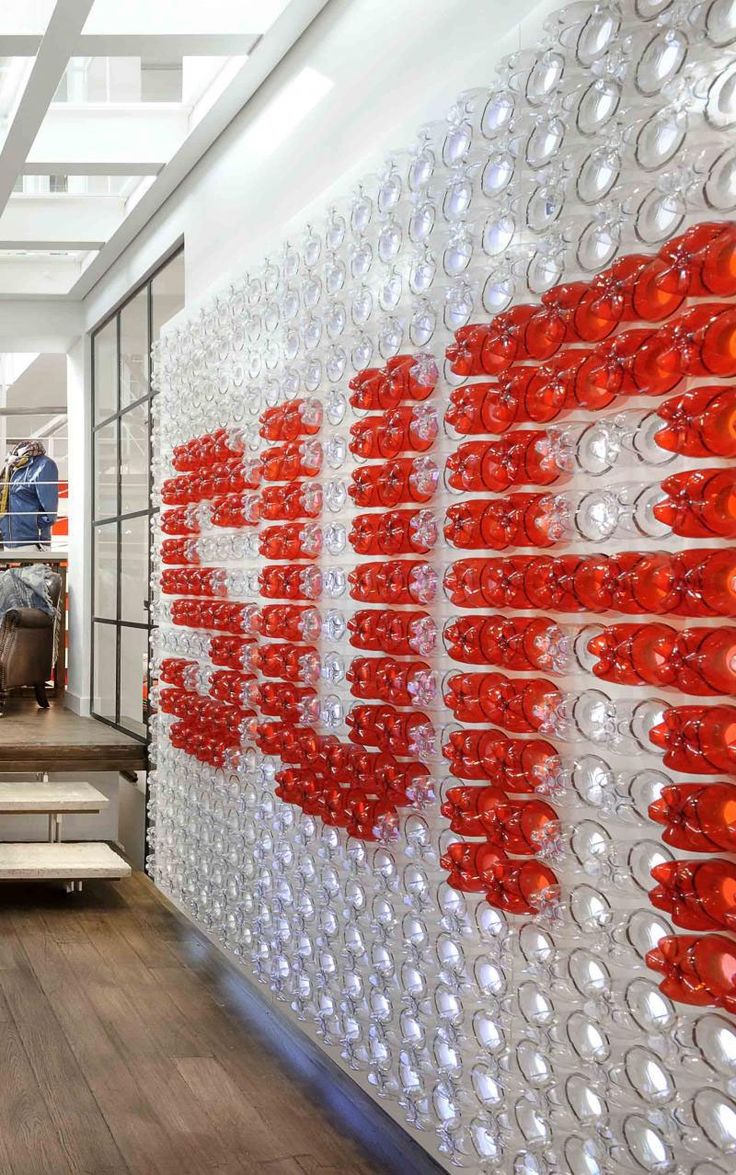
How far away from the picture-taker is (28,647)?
793 centimetres

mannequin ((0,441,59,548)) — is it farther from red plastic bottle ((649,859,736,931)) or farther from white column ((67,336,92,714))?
red plastic bottle ((649,859,736,931))

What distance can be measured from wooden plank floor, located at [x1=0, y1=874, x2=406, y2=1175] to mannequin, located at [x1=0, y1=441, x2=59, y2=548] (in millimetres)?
5049

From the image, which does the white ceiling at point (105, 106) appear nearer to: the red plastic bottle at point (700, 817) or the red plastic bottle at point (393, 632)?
the red plastic bottle at point (393, 632)

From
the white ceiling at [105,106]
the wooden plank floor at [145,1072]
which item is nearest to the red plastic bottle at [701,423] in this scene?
the wooden plank floor at [145,1072]

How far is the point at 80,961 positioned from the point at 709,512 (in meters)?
3.52

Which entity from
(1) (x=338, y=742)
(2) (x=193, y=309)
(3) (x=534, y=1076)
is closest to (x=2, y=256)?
(2) (x=193, y=309)

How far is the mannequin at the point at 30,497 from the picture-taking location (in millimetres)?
9406

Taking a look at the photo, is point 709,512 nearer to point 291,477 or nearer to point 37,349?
point 291,477

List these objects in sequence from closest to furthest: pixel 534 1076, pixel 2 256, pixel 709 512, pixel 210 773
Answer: pixel 709 512, pixel 534 1076, pixel 210 773, pixel 2 256

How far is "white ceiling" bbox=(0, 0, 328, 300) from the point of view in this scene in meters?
3.74

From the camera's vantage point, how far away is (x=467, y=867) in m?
2.41

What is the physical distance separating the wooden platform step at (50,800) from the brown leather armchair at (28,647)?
6.17ft

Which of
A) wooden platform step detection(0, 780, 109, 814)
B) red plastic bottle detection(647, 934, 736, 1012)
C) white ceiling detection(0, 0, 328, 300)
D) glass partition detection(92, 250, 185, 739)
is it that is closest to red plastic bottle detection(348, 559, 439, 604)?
red plastic bottle detection(647, 934, 736, 1012)

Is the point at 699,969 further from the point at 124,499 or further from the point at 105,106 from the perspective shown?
the point at 124,499
